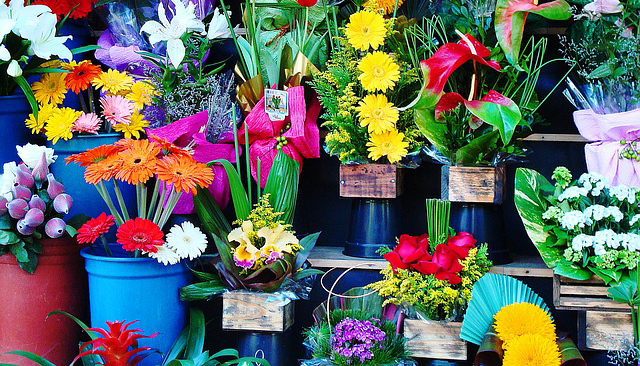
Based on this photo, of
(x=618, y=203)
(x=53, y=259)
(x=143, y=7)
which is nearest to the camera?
(x=618, y=203)

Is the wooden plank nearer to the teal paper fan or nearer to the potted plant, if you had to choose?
the teal paper fan

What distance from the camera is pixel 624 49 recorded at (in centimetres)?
202

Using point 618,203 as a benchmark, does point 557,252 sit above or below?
below

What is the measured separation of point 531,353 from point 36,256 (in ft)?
4.17

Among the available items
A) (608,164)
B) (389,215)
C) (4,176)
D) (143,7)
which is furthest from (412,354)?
(143,7)

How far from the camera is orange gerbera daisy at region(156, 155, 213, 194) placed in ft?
6.45

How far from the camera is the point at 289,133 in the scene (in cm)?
223

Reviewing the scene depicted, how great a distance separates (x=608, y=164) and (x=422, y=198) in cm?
59

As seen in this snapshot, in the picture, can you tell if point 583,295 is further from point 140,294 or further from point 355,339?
point 140,294

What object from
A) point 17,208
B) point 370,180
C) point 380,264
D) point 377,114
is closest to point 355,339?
→ point 380,264

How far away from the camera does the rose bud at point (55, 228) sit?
2020 mm

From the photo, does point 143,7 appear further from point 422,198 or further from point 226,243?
point 422,198

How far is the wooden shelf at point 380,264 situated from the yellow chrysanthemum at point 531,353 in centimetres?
34

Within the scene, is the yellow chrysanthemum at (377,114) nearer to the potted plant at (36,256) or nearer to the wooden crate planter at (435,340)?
the wooden crate planter at (435,340)
